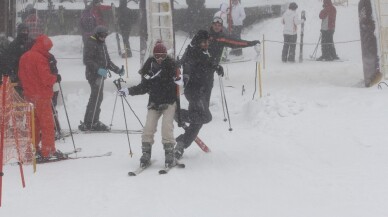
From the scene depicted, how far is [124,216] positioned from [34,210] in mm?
997

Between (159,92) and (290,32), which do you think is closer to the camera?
(159,92)

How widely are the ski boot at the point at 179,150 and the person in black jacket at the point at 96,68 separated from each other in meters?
2.48

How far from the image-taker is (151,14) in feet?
47.7

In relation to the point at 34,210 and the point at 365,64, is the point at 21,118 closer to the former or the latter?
the point at 34,210

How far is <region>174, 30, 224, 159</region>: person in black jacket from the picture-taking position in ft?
26.2

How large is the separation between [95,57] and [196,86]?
3.00m

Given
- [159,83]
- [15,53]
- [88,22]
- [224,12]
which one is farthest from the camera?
[224,12]

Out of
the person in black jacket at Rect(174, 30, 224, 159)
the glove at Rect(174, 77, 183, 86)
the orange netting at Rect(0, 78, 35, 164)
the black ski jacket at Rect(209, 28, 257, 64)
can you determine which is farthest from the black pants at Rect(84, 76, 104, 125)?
the glove at Rect(174, 77, 183, 86)

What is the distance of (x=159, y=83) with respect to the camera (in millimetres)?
7641

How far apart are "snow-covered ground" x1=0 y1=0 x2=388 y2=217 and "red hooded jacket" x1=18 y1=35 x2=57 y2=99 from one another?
112cm

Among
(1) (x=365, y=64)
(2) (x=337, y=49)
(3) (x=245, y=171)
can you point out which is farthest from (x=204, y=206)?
(2) (x=337, y=49)

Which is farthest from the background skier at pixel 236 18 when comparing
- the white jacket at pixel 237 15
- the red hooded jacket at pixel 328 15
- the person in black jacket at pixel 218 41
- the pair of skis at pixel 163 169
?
the pair of skis at pixel 163 169

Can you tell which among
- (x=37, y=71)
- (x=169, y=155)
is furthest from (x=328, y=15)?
(x=37, y=71)

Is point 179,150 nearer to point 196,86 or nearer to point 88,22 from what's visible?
point 196,86
